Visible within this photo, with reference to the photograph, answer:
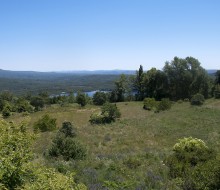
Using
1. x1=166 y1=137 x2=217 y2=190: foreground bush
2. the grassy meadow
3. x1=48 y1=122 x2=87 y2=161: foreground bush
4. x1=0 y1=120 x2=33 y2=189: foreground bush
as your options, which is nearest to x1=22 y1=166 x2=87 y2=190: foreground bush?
x1=0 y1=120 x2=33 y2=189: foreground bush

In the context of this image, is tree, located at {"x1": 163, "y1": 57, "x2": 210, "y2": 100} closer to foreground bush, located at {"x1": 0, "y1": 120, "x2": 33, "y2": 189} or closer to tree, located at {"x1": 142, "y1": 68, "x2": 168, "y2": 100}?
tree, located at {"x1": 142, "y1": 68, "x2": 168, "y2": 100}

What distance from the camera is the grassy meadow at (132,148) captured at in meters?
8.31

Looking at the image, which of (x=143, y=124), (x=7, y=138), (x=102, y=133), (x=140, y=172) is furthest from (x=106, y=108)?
(x=7, y=138)

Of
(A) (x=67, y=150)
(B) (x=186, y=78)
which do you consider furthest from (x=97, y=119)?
(B) (x=186, y=78)

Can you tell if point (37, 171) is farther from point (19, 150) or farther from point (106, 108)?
point (106, 108)

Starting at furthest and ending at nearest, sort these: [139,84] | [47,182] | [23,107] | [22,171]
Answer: [139,84]
[23,107]
[22,171]
[47,182]

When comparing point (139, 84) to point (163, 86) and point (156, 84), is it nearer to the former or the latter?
point (156, 84)

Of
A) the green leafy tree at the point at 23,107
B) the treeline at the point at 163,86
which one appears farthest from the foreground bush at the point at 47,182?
the green leafy tree at the point at 23,107

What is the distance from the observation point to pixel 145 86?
6216cm

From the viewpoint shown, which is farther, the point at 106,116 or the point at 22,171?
the point at 106,116

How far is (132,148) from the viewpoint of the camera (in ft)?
57.8

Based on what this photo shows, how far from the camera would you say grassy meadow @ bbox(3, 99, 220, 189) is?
27.3 feet

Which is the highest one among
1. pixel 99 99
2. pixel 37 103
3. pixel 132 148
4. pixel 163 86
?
pixel 163 86

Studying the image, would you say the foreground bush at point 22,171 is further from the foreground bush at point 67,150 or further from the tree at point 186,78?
the tree at point 186,78
